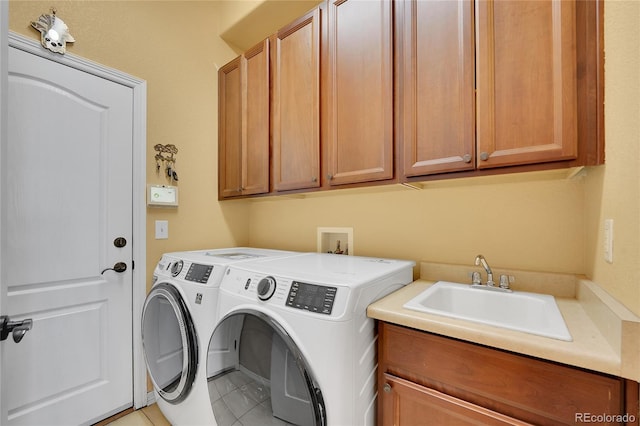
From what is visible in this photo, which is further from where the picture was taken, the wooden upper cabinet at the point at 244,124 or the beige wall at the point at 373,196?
the wooden upper cabinet at the point at 244,124

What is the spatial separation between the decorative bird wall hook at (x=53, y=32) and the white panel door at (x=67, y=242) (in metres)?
0.09

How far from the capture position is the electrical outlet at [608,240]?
82 centimetres

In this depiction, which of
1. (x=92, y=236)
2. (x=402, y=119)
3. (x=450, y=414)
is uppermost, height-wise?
(x=402, y=119)

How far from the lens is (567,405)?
2.26 ft

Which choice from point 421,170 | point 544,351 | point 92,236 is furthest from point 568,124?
point 92,236

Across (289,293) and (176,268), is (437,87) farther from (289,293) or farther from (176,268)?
(176,268)

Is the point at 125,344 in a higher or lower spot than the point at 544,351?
lower

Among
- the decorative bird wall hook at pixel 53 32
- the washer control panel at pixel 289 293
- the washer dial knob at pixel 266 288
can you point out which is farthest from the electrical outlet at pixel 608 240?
the decorative bird wall hook at pixel 53 32

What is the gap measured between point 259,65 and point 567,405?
2.27m

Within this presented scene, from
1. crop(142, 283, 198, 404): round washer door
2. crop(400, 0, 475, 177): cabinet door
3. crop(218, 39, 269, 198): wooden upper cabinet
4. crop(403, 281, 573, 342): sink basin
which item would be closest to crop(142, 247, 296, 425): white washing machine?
crop(142, 283, 198, 404): round washer door

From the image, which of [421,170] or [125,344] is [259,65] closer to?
[421,170]

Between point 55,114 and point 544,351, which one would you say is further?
point 55,114

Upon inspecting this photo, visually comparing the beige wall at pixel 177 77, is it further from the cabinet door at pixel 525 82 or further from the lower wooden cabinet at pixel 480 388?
the cabinet door at pixel 525 82

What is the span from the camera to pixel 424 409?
0.90 meters
